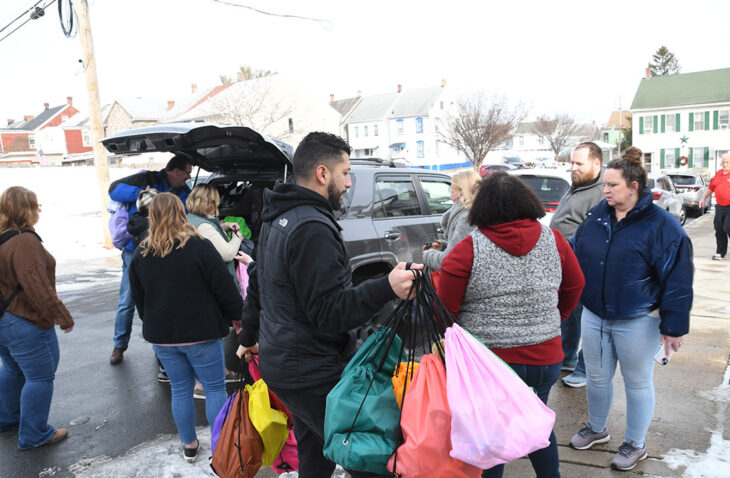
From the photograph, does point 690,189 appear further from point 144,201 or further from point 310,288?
point 310,288

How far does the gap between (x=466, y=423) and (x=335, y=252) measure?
2.69 feet

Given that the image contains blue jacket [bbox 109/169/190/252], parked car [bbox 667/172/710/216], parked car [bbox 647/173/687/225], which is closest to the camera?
blue jacket [bbox 109/169/190/252]

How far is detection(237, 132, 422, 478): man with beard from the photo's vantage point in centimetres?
206

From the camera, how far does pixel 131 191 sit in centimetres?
483

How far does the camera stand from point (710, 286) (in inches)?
303

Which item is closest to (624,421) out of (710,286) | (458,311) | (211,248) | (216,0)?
(458,311)

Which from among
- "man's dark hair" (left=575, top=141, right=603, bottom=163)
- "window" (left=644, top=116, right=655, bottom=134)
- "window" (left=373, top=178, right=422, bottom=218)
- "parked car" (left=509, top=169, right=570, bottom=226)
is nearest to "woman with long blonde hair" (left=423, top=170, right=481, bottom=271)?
"man's dark hair" (left=575, top=141, right=603, bottom=163)

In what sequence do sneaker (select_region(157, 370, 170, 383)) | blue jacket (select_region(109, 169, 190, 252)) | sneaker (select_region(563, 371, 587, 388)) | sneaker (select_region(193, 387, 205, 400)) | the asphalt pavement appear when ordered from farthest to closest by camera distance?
sneaker (select_region(157, 370, 170, 383)) → blue jacket (select_region(109, 169, 190, 252)) → sneaker (select_region(193, 387, 205, 400)) → sneaker (select_region(563, 371, 587, 388)) → the asphalt pavement

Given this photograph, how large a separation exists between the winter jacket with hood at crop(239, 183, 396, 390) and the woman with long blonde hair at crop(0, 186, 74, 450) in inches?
86.9

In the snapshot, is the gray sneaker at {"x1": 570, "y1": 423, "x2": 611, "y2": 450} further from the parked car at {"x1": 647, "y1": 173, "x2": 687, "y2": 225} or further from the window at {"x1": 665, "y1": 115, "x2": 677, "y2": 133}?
the window at {"x1": 665, "y1": 115, "x2": 677, "y2": 133}

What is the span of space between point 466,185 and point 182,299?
7.84ft

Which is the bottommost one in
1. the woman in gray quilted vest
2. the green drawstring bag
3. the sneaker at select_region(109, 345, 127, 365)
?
the sneaker at select_region(109, 345, 127, 365)

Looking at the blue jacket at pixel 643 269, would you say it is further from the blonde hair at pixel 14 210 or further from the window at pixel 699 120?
the window at pixel 699 120

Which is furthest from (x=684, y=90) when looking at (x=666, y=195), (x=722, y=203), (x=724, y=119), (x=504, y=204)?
(x=504, y=204)
